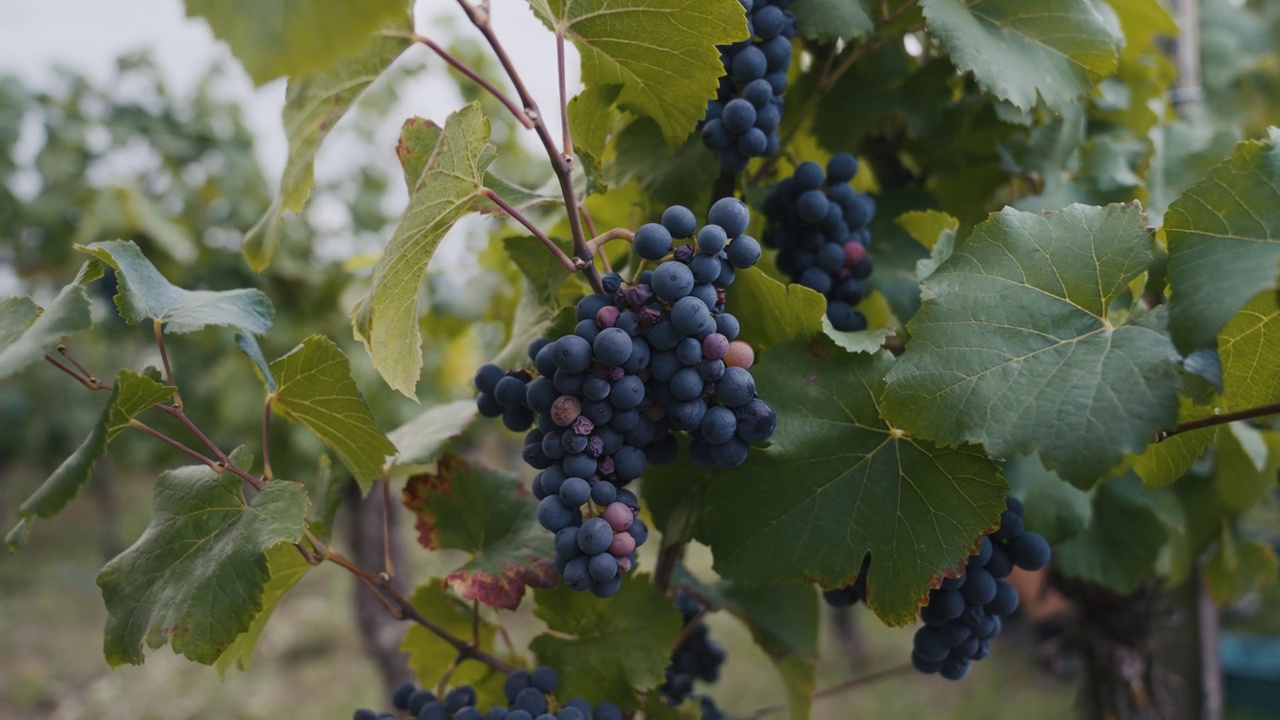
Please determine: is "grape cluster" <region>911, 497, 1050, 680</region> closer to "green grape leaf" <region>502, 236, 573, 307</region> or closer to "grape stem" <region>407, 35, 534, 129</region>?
"green grape leaf" <region>502, 236, 573, 307</region>

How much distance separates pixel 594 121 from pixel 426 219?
0.23 m

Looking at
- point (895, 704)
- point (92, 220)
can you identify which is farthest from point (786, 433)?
point (895, 704)

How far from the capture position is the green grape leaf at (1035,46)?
35.4 inches

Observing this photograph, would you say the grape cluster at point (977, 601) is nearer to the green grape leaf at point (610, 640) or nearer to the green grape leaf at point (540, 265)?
the green grape leaf at point (610, 640)

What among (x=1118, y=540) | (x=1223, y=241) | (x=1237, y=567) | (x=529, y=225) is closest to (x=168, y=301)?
(x=529, y=225)

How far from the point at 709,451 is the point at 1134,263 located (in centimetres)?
39

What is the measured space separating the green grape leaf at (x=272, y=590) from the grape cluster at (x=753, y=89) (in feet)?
2.09

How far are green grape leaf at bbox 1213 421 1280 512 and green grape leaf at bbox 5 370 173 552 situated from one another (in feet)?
4.10

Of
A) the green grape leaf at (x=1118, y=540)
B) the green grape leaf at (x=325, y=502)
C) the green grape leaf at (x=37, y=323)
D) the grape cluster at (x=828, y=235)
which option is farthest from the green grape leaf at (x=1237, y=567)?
the green grape leaf at (x=37, y=323)

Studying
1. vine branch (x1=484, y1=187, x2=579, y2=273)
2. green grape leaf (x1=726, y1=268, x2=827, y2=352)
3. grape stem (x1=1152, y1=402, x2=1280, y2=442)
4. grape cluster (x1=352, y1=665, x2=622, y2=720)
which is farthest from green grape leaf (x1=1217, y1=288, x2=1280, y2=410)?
grape cluster (x1=352, y1=665, x2=622, y2=720)

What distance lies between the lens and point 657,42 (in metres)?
0.81

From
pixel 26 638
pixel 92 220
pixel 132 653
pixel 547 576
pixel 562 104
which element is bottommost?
pixel 26 638

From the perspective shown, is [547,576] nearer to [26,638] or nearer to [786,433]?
[786,433]

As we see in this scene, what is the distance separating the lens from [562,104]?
2.56 feet
